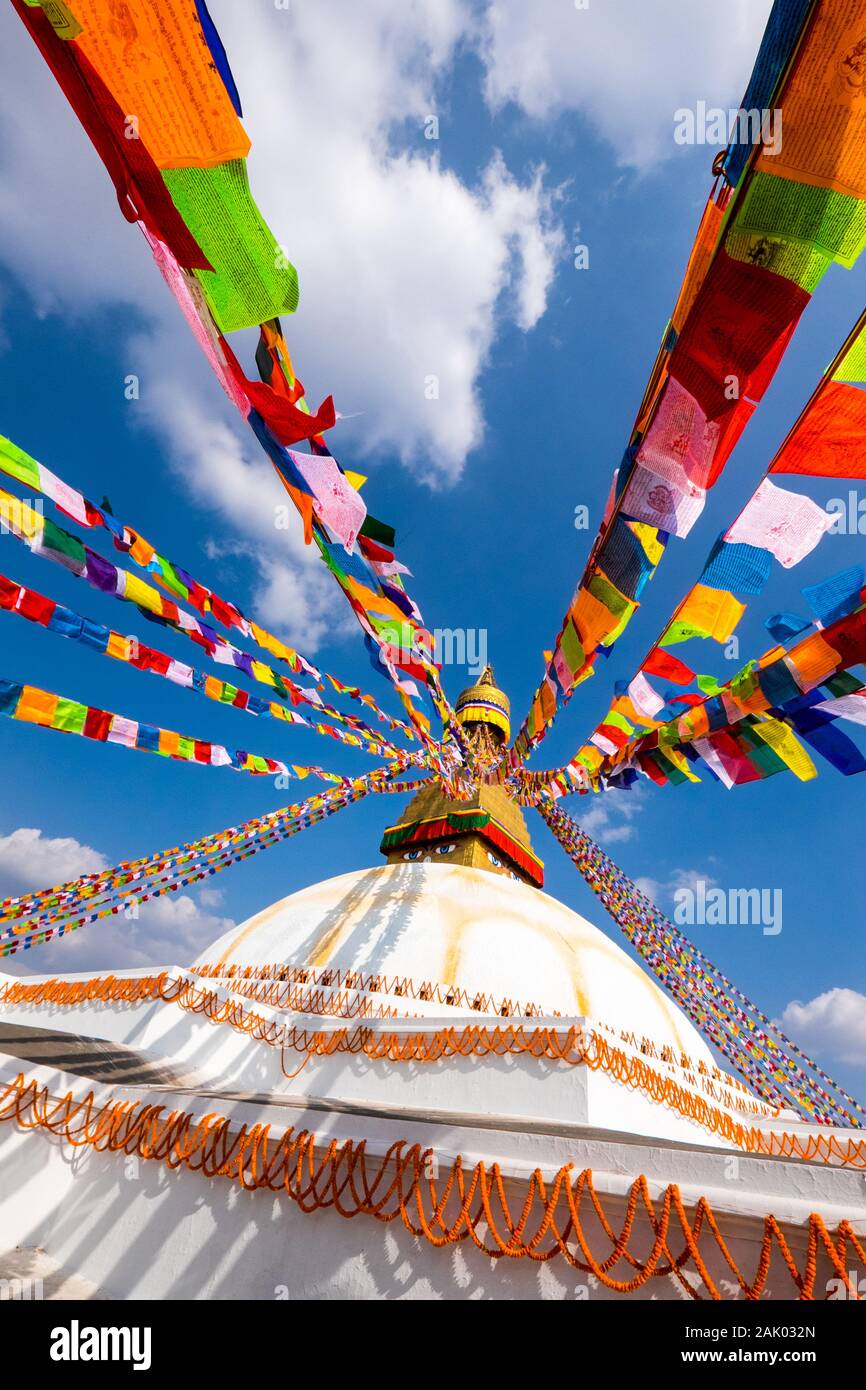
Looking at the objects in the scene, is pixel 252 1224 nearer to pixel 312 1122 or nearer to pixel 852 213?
pixel 312 1122

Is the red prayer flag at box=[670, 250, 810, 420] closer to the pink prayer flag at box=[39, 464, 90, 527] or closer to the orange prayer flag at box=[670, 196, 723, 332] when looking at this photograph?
the orange prayer flag at box=[670, 196, 723, 332]

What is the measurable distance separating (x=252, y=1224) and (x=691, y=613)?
5382 millimetres

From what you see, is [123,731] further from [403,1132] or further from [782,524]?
[782,524]

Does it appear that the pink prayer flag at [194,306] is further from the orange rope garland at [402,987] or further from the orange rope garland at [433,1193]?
the orange rope garland at [402,987]

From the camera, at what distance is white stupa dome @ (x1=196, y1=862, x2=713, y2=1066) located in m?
7.99

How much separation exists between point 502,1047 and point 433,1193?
3.36m

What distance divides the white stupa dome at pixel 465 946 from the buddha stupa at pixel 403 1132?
0.05 m

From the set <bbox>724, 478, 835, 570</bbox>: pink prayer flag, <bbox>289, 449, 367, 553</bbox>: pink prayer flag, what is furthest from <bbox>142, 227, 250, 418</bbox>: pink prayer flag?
<bbox>724, 478, 835, 570</bbox>: pink prayer flag

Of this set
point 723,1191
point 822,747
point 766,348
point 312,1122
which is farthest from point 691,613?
point 312,1122

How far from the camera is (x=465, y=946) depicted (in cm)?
845

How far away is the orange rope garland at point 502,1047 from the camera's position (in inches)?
234

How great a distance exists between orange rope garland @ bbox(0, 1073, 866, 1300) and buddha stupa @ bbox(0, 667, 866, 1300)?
0.01 m

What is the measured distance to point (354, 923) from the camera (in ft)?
29.9
